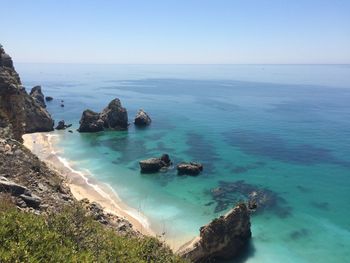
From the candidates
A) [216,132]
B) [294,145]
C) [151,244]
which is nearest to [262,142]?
[294,145]

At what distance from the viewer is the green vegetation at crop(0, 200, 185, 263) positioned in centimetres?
1580

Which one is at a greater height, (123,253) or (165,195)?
(123,253)

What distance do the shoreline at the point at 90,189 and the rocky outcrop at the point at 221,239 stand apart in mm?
7576

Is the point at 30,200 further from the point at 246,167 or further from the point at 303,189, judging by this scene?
the point at 246,167

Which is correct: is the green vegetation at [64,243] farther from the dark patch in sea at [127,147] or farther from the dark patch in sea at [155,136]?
the dark patch in sea at [155,136]

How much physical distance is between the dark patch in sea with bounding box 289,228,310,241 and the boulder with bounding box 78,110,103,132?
6930 cm

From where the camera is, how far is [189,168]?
225 ft

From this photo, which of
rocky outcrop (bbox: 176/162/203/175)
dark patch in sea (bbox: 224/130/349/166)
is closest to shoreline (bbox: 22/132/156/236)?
rocky outcrop (bbox: 176/162/203/175)

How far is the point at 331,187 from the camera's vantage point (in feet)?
210

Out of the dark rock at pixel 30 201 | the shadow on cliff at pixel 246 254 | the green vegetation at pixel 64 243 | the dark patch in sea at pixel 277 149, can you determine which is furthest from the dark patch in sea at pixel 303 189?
the dark rock at pixel 30 201

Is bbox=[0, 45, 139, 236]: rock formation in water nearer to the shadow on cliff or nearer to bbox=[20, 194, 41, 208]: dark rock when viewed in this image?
bbox=[20, 194, 41, 208]: dark rock

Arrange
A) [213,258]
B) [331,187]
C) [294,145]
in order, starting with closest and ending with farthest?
[213,258] < [331,187] < [294,145]

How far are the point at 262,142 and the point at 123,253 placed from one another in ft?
263

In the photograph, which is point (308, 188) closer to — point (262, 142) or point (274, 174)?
point (274, 174)
